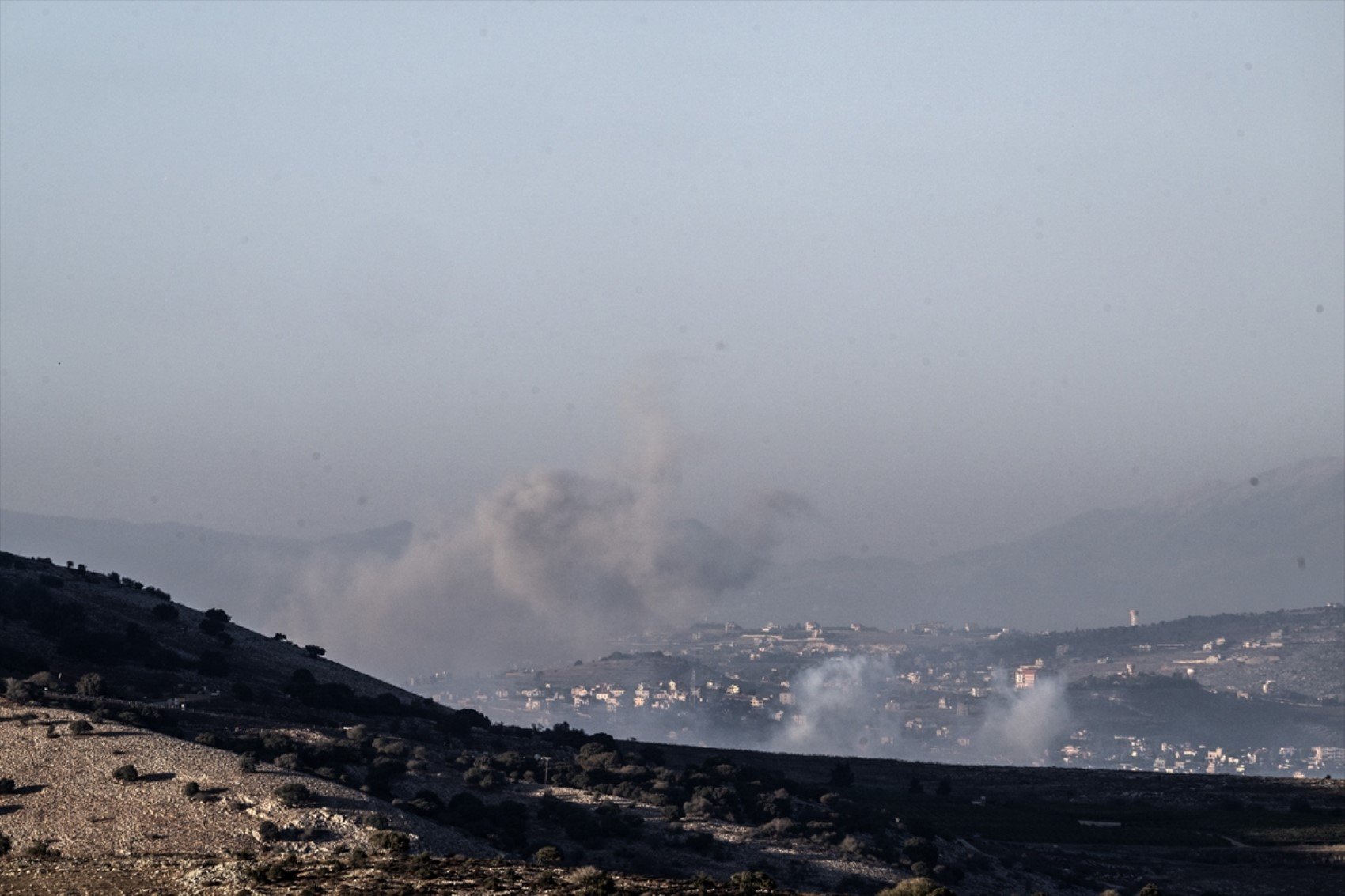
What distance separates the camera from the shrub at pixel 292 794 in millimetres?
54406

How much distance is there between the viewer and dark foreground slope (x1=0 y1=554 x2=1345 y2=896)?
155ft

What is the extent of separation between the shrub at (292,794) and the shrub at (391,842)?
469cm

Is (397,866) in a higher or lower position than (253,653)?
lower

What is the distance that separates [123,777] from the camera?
54.8m

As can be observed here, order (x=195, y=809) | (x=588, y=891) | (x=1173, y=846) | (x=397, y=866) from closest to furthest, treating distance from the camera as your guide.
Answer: (x=588, y=891) → (x=397, y=866) → (x=195, y=809) → (x=1173, y=846)

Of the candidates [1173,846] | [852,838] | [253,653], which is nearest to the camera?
[852,838]

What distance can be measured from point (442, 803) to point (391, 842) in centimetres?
1318

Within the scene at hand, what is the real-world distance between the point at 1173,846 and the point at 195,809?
2201 inches

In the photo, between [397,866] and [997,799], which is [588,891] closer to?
[397,866]

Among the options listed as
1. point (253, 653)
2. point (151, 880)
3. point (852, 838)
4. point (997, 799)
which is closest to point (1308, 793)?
point (997, 799)

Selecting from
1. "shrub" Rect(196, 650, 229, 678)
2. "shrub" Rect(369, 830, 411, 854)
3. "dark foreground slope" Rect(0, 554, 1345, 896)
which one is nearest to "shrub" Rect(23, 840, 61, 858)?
"dark foreground slope" Rect(0, 554, 1345, 896)

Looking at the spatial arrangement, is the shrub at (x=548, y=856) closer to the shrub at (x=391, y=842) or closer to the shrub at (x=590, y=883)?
the shrub at (x=391, y=842)

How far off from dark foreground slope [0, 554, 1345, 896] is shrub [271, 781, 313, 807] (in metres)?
0.11

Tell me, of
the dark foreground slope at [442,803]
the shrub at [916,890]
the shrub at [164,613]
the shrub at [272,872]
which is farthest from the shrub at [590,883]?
the shrub at [164,613]
